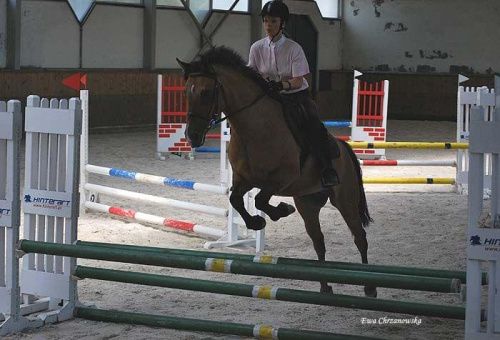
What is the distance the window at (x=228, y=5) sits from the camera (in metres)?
18.9

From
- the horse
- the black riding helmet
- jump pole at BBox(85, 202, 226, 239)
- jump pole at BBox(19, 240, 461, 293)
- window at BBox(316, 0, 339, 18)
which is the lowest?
jump pole at BBox(85, 202, 226, 239)

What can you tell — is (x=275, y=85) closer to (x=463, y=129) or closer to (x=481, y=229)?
(x=481, y=229)

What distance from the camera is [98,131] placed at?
1603 centimetres

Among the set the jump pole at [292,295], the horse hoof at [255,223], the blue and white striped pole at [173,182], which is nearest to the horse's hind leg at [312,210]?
the horse hoof at [255,223]

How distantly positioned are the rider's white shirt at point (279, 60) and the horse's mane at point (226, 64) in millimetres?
225

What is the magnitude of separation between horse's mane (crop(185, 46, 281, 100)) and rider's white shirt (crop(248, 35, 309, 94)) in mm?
225

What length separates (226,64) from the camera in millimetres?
4898

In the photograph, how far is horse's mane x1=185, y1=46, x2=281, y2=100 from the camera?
15.4ft

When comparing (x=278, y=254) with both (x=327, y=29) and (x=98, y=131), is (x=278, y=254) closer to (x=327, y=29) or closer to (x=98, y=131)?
(x=98, y=131)

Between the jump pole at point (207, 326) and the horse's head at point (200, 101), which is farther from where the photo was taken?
the horse's head at point (200, 101)

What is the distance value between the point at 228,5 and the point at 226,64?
14591mm

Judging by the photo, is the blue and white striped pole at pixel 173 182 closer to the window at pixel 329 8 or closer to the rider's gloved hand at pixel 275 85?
the rider's gloved hand at pixel 275 85

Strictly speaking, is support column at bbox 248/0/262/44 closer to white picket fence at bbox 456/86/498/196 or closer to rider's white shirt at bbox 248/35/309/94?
white picket fence at bbox 456/86/498/196

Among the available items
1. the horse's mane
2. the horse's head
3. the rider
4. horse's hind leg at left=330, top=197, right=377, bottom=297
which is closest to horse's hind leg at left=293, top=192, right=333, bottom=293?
horse's hind leg at left=330, top=197, right=377, bottom=297
